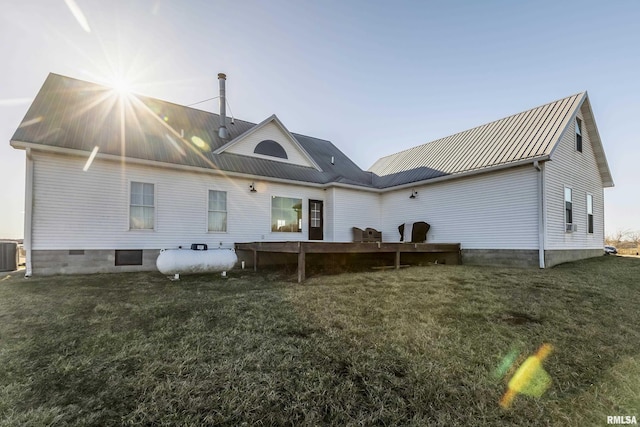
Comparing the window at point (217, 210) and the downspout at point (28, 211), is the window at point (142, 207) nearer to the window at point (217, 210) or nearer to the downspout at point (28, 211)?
the window at point (217, 210)

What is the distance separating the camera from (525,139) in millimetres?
9531

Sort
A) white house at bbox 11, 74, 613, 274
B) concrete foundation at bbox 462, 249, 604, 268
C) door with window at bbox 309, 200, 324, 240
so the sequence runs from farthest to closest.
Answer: door with window at bbox 309, 200, 324, 240 → concrete foundation at bbox 462, 249, 604, 268 → white house at bbox 11, 74, 613, 274

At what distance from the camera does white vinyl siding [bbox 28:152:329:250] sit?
7.37 metres

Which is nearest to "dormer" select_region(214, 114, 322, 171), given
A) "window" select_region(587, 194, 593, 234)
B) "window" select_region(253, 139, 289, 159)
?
"window" select_region(253, 139, 289, 159)

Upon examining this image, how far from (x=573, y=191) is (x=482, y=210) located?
3.33 metres

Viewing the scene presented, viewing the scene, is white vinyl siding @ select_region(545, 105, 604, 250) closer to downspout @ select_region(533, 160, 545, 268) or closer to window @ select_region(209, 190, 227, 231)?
downspout @ select_region(533, 160, 545, 268)

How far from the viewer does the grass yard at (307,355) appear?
7.57ft

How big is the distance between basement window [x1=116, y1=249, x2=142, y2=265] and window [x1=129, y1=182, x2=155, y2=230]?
0.65 metres

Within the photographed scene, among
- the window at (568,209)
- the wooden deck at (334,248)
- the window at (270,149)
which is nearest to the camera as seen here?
the wooden deck at (334,248)

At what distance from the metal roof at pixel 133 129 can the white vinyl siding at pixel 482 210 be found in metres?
3.53

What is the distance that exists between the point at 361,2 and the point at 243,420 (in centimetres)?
1092

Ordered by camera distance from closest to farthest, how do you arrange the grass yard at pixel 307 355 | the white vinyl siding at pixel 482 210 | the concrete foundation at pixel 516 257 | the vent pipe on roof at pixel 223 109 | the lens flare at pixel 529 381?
the grass yard at pixel 307 355 < the lens flare at pixel 529 381 < the concrete foundation at pixel 516 257 < the white vinyl siding at pixel 482 210 < the vent pipe on roof at pixel 223 109

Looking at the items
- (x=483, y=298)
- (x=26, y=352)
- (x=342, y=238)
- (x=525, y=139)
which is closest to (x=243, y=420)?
(x=26, y=352)

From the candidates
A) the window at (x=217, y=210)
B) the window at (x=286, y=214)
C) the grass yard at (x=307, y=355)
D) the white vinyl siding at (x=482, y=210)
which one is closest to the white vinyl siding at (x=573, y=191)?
the white vinyl siding at (x=482, y=210)
